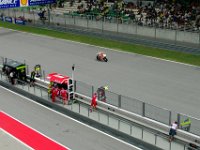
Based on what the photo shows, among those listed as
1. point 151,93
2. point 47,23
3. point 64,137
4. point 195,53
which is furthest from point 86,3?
point 64,137

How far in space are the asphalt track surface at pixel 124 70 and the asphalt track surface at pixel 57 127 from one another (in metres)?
5.17

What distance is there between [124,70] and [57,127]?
11.5 meters

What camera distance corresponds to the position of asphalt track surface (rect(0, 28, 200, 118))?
23453mm

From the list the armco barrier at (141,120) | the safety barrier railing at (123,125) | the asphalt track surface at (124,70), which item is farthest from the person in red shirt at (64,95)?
the asphalt track surface at (124,70)

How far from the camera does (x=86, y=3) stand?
57.3 m

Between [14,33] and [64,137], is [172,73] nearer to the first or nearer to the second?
Answer: [64,137]

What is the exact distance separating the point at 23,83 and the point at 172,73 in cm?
1134

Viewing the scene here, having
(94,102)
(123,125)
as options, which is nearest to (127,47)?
(94,102)

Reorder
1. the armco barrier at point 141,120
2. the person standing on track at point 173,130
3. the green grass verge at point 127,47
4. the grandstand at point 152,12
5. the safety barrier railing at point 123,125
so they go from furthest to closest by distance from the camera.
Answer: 1. the grandstand at point 152,12
2. the green grass verge at point 127,47
3. the safety barrier railing at point 123,125
4. the person standing on track at point 173,130
5. the armco barrier at point 141,120

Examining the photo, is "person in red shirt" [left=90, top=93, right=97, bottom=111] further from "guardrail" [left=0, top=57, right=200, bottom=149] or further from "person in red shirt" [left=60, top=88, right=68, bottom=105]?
"person in red shirt" [left=60, top=88, right=68, bottom=105]

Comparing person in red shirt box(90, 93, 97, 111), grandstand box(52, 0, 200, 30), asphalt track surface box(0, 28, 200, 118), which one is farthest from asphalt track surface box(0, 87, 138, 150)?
grandstand box(52, 0, 200, 30)

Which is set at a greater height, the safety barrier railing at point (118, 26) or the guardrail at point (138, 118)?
the safety barrier railing at point (118, 26)

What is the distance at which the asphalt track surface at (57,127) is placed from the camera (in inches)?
694

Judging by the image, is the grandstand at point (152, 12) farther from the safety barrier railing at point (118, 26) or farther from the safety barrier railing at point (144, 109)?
the safety barrier railing at point (144, 109)
